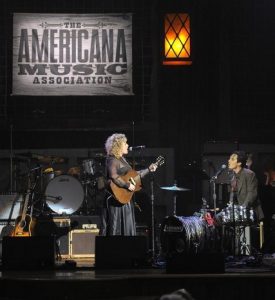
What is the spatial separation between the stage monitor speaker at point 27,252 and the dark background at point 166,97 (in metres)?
6.18

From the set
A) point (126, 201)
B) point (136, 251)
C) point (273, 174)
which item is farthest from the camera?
point (273, 174)

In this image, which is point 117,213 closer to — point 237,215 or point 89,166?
point 237,215

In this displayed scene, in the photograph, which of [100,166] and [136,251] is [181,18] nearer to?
[100,166]

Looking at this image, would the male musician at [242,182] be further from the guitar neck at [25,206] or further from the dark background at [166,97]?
the guitar neck at [25,206]

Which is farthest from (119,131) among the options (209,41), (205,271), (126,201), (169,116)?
(205,271)

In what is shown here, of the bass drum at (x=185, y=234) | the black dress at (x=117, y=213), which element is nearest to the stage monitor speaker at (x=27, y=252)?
the black dress at (x=117, y=213)

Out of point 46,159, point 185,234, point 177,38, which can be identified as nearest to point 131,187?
point 185,234

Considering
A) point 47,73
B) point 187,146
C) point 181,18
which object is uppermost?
point 181,18

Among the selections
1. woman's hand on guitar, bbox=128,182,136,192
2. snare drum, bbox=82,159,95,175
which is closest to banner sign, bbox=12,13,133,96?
snare drum, bbox=82,159,95,175

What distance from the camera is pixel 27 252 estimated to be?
11.6 m

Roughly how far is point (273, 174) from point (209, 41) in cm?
290

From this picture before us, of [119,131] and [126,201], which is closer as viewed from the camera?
[126,201]

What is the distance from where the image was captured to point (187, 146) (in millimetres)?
17516

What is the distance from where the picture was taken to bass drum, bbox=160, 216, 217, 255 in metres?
13.5
